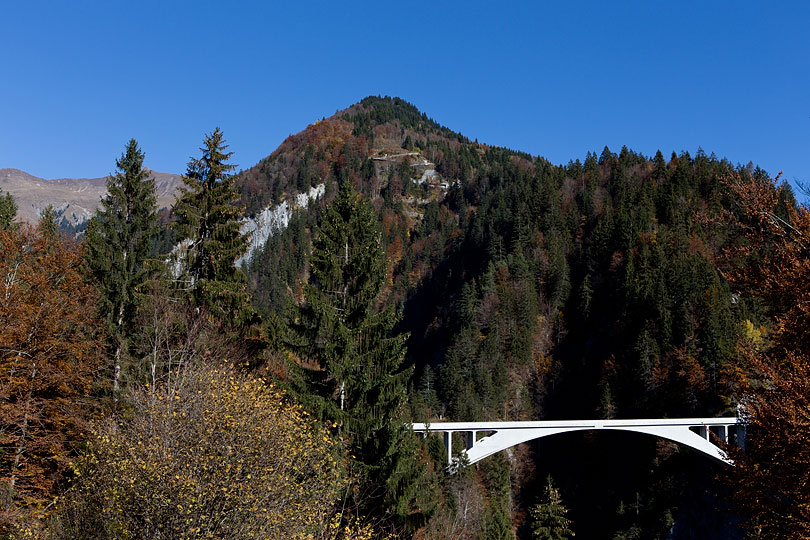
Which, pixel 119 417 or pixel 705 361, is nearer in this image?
pixel 119 417

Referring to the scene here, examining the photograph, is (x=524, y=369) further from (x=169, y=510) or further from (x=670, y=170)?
(x=169, y=510)

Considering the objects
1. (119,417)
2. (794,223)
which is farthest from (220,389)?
(794,223)

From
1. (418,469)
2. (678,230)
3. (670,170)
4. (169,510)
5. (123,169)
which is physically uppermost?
(670,170)

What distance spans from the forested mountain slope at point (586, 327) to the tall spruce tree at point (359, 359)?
6.31 metres

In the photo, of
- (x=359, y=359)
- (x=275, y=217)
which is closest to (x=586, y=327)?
(x=359, y=359)

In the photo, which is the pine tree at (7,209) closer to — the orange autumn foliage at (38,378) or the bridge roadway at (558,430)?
the orange autumn foliage at (38,378)

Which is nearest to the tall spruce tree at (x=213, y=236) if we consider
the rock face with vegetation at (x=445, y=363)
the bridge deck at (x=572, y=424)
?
the rock face with vegetation at (x=445, y=363)

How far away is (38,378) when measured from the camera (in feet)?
50.3

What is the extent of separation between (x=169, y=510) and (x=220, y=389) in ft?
10.5

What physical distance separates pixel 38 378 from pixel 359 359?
889 centimetres

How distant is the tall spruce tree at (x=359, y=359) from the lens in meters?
15.3

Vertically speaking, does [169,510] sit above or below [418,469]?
above

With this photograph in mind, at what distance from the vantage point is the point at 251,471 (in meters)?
8.52

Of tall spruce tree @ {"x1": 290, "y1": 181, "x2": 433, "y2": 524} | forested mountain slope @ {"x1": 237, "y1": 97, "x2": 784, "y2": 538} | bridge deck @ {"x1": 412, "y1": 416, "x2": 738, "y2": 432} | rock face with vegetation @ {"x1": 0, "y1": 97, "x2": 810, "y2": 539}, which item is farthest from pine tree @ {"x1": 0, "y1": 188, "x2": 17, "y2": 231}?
bridge deck @ {"x1": 412, "y1": 416, "x2": 738, "y2": 432}
